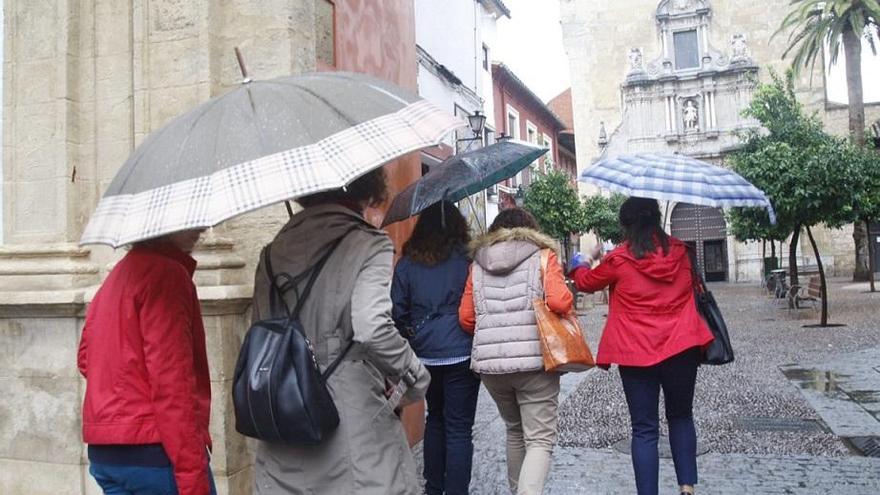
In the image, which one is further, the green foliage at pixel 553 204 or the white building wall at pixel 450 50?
the green foliage at pixel 553 204

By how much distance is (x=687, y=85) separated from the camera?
39344mm

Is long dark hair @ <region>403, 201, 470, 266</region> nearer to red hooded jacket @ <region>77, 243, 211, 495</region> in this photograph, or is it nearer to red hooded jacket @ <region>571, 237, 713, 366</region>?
red hooded jacket @ <region>571, 237, 713, 366</region>

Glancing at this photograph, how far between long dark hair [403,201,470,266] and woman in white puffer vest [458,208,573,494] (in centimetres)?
15

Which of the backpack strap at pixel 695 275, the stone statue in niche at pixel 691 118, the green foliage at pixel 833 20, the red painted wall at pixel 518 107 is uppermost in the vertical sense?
the green foliage at pixel 833 20

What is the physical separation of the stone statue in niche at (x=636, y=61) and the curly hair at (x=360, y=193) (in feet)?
130

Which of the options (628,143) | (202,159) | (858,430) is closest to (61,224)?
(202,159)

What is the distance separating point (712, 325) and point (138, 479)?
283 centimetres

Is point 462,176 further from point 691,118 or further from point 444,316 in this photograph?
point 691,118

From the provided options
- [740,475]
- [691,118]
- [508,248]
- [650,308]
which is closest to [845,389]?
[740,475]

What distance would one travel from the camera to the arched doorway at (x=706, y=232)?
3734 centimetres

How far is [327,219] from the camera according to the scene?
8.06ft

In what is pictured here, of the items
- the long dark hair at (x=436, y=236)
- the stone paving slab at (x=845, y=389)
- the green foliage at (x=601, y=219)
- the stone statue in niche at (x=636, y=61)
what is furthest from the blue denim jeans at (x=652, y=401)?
the stone statue in niche at (x=636, y=61)

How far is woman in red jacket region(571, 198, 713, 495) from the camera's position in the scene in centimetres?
375

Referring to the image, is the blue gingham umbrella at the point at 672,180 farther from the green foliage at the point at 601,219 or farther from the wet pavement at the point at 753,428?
the green foliage at the point at 601,219
